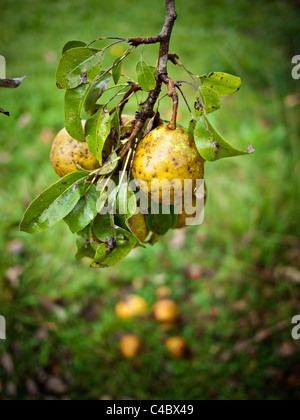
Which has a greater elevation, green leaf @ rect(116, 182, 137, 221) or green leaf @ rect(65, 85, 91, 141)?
green leaf @ rect(65, 85, 91, 141)

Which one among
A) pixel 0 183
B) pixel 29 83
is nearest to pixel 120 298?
pixel 0 183

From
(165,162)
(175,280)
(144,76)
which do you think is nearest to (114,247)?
(165,162)

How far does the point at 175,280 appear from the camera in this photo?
7.14 ft

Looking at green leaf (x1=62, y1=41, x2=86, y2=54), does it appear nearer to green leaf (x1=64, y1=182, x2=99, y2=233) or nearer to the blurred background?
green leaf (x1=64, y1=182, x2=99, y2=233)

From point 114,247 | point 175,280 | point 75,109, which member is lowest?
point 175,280

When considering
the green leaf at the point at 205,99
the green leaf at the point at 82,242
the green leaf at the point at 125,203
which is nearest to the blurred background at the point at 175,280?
the green leaf at the point at 82,242

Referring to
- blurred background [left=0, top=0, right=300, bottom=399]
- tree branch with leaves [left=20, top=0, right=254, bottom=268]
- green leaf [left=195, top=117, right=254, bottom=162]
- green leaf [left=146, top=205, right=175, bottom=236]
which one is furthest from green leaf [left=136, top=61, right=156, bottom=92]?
blurred background [left=0, top=0, right=300, bottom=399]

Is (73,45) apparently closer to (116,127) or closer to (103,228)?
(116,127)

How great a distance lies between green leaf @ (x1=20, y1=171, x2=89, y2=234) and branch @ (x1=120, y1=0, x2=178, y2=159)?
0.10m

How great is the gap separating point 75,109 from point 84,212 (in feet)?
0.59

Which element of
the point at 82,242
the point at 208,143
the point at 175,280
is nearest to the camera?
the point at 208,143

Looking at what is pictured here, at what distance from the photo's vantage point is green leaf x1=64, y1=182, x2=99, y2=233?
1.91ft

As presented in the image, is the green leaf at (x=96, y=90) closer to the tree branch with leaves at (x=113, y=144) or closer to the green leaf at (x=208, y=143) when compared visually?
the tree branch with leaves at (x=113, y=144)

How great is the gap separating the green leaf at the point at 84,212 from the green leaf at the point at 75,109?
0.32 feet
